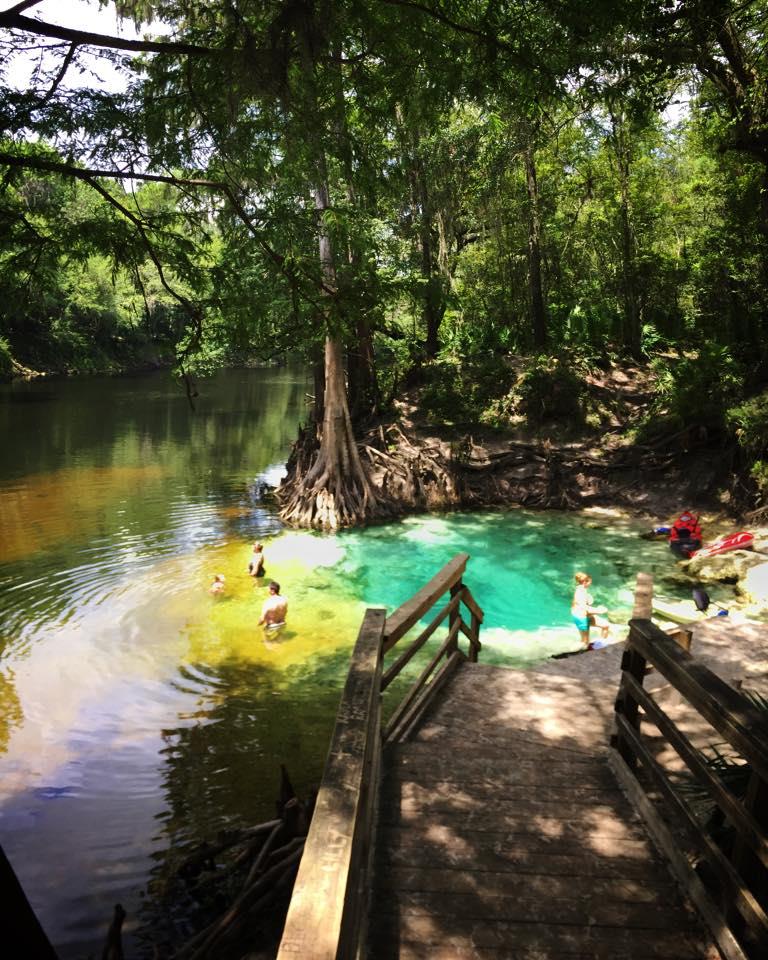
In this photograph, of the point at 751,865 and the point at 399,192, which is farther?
the point at 399,192

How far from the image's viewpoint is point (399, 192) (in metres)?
7.30

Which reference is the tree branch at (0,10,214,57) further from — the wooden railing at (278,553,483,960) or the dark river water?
the dark river water

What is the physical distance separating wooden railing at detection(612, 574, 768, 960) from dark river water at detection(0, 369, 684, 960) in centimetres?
412

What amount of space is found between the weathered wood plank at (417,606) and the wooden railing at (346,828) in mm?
13

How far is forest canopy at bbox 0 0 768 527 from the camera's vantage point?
582 centimetres

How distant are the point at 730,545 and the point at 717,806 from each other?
39.2ft

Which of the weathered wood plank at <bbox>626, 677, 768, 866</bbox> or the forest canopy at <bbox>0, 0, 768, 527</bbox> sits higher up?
the forest canopy at <bbox>0, 0, 768, 527</bbox>

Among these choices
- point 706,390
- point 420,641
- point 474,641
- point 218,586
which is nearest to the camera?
point 420,641

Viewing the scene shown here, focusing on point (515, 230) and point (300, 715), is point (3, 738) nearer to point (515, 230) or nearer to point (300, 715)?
point (300, 715)

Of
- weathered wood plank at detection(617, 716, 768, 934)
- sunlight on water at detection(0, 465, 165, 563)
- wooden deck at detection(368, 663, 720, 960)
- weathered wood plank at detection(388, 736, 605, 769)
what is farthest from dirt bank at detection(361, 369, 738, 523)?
weathered wood plank at detection(617, 716, 768, 934)

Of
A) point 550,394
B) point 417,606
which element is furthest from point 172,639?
point 550,394

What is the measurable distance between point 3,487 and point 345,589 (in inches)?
547

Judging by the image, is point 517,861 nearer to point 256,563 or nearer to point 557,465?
point 256,563

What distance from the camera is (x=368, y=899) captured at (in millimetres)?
2900
